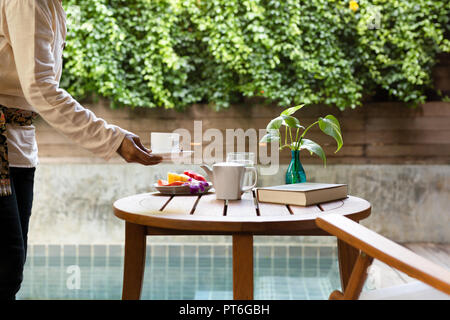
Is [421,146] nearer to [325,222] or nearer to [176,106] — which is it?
[176,106]

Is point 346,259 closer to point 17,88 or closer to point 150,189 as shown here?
point 17,88

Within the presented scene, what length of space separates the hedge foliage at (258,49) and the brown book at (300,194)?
2.25 meters

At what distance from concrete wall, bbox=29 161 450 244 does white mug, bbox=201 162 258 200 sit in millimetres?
2238

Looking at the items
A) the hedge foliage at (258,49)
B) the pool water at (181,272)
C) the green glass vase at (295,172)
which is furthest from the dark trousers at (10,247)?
the hedge foliage at (258,49)

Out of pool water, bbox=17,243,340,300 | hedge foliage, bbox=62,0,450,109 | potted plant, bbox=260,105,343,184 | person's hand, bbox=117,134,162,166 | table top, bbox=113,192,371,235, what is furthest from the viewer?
hedge foliage, bbox=62,0,450,109

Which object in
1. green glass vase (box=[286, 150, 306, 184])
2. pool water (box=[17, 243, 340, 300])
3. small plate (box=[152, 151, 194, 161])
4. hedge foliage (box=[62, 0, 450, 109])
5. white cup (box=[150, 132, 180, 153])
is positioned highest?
hedge foliage (box=[62, 0, 450, 109])

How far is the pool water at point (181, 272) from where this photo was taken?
8.36 ft

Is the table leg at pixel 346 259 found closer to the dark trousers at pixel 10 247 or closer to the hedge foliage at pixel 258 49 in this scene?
the dark trousers at pixel 10 247

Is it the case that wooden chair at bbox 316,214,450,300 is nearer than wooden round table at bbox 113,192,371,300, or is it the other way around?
wooden chair at bbox 316,214,450,300

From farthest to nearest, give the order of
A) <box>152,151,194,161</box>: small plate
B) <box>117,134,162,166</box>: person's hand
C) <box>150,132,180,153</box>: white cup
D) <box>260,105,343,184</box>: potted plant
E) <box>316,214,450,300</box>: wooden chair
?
<box>260,105,343,184</box>: potted plant → <box>150,132,180,153</box>: white cup → <box>152,151,194,161</box>: small plate → <box>117,134,162,166</box>: person's hand → <box>316,214,450,300</box>: wooden chair

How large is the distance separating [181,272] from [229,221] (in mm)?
2055

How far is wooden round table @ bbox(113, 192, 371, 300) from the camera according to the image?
1.09 m

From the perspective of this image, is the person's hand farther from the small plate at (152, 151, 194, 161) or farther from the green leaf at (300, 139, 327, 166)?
the green leaf at (300, 139, 327, 166)

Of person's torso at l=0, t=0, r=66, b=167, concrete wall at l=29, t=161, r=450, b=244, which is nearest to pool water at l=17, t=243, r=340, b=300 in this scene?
concrete wall at l=29, t=161, r=450, b=244
